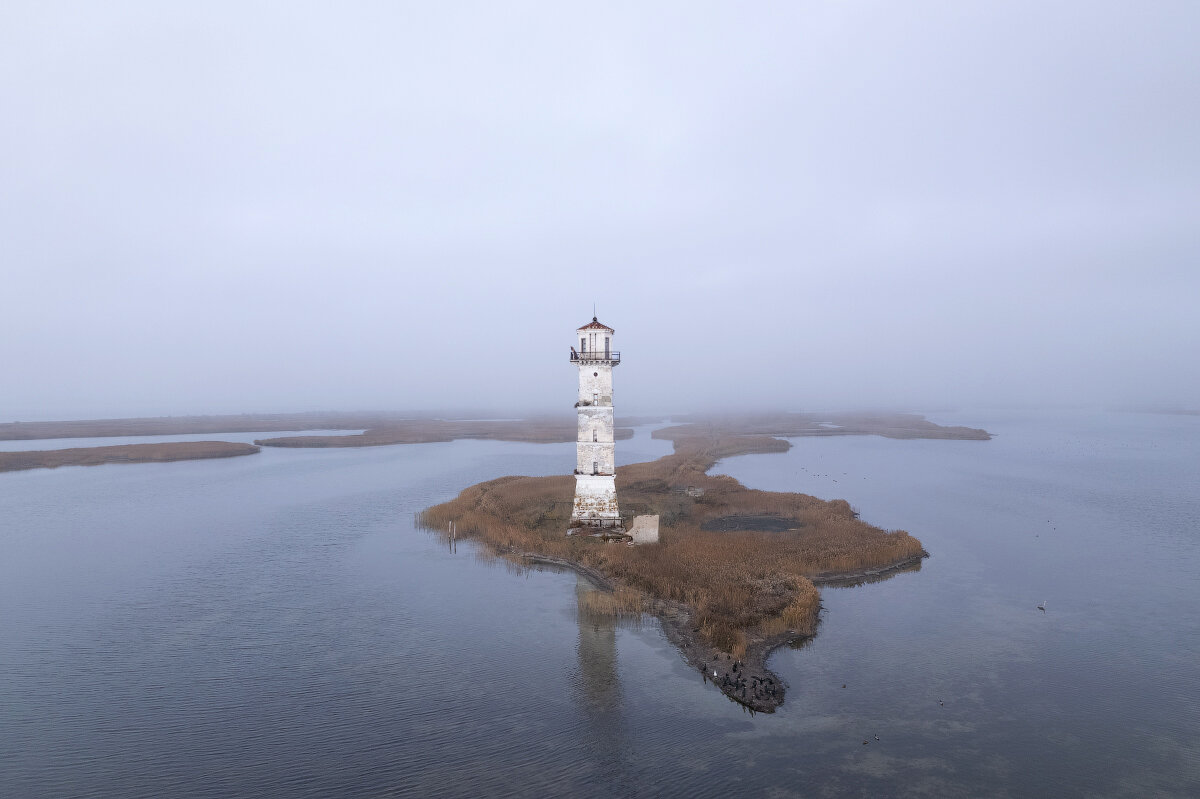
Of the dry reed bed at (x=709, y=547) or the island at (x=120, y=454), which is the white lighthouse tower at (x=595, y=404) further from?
the island at (x=120, y=454)

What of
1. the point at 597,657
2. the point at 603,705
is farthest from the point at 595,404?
the point at 603,705

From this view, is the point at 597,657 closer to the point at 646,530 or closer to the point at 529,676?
the point at 529,676

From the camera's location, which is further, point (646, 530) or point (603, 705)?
point (646, 530)

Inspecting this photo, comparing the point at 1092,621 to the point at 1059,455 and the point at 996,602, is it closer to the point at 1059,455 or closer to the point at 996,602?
the point at 996,602

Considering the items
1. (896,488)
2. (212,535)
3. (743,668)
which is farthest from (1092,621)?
(212,535)

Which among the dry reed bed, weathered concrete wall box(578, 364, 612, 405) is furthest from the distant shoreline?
weathered concrete wall box(578, 364, 612, 405)

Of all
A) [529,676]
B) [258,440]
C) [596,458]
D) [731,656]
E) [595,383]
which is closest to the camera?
[529,676]

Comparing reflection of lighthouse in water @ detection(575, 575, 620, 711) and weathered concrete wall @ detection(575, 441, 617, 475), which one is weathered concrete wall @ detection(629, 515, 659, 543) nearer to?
weathered concrete wall @ detection(575, 441, 617, 475)
